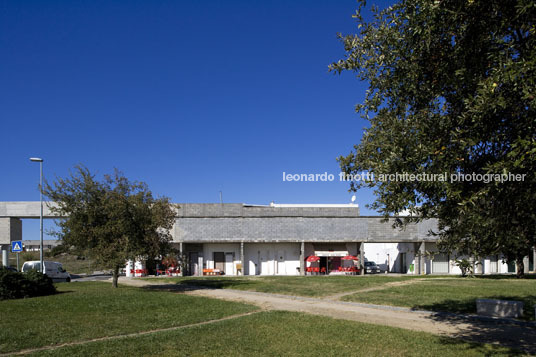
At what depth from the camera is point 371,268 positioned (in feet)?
148

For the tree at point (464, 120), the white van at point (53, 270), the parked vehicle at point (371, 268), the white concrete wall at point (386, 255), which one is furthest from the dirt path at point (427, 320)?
the white concrete wall at point (386, 255)

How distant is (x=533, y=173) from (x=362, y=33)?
16.6ft

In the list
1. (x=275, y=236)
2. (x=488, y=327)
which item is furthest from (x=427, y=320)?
(x=275, y=236)

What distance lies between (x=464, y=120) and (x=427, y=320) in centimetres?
888

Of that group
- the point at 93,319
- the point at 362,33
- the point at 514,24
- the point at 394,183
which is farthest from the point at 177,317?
the point at 514,24

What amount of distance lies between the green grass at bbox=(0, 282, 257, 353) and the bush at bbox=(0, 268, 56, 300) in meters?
1.83

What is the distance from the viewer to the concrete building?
42500 millimetres

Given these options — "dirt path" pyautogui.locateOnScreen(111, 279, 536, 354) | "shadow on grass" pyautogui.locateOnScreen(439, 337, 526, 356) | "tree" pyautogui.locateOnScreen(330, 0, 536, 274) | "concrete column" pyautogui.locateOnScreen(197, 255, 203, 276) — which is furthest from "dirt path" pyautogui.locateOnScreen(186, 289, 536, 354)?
"concrete column" pyautogui.locateOnScreen(197, 255, 203, 276)

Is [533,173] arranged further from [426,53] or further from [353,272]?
[353,272]

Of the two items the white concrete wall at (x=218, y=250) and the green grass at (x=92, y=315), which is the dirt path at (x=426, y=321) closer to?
the green grass at (x=92, y=315)

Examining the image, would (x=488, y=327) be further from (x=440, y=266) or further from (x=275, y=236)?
(x=440, y=266)

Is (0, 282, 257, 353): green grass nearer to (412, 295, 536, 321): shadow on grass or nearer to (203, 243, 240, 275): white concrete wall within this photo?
(412, 295, 536, 321): shadow on grass

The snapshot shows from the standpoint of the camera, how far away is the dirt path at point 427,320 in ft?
36.2

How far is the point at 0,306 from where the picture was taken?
51.9ft
